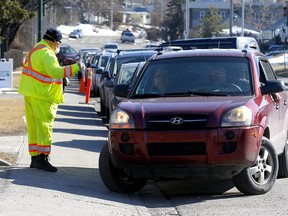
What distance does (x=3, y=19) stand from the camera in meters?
39.6

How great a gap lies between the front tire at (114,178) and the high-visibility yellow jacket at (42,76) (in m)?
1.29

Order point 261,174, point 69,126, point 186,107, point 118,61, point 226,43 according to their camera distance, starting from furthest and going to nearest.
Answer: point 226,43, point 118,61, point 69,126, point 261,174, point 186,107

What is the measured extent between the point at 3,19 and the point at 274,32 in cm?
6768

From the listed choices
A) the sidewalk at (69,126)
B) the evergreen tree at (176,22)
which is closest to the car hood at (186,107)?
the sidewalk at (69,126)

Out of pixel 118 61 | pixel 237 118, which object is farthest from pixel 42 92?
pixel 118 61

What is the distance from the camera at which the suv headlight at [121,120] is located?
880cm

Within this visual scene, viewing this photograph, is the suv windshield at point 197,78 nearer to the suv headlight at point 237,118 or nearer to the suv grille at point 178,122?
the suv headlight at point 237,118

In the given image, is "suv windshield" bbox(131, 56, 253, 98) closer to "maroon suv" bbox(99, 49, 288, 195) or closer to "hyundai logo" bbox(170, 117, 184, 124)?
"maroon suv" bbox(99, 49, 288, 195)

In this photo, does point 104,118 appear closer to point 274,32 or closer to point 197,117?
point 197,117

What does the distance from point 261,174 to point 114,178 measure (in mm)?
1720

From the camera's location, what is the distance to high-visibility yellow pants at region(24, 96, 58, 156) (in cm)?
1020

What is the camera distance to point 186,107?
8750 mm

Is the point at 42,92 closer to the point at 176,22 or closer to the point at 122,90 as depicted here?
the point at 122,90

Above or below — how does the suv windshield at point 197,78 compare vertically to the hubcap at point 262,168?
above
